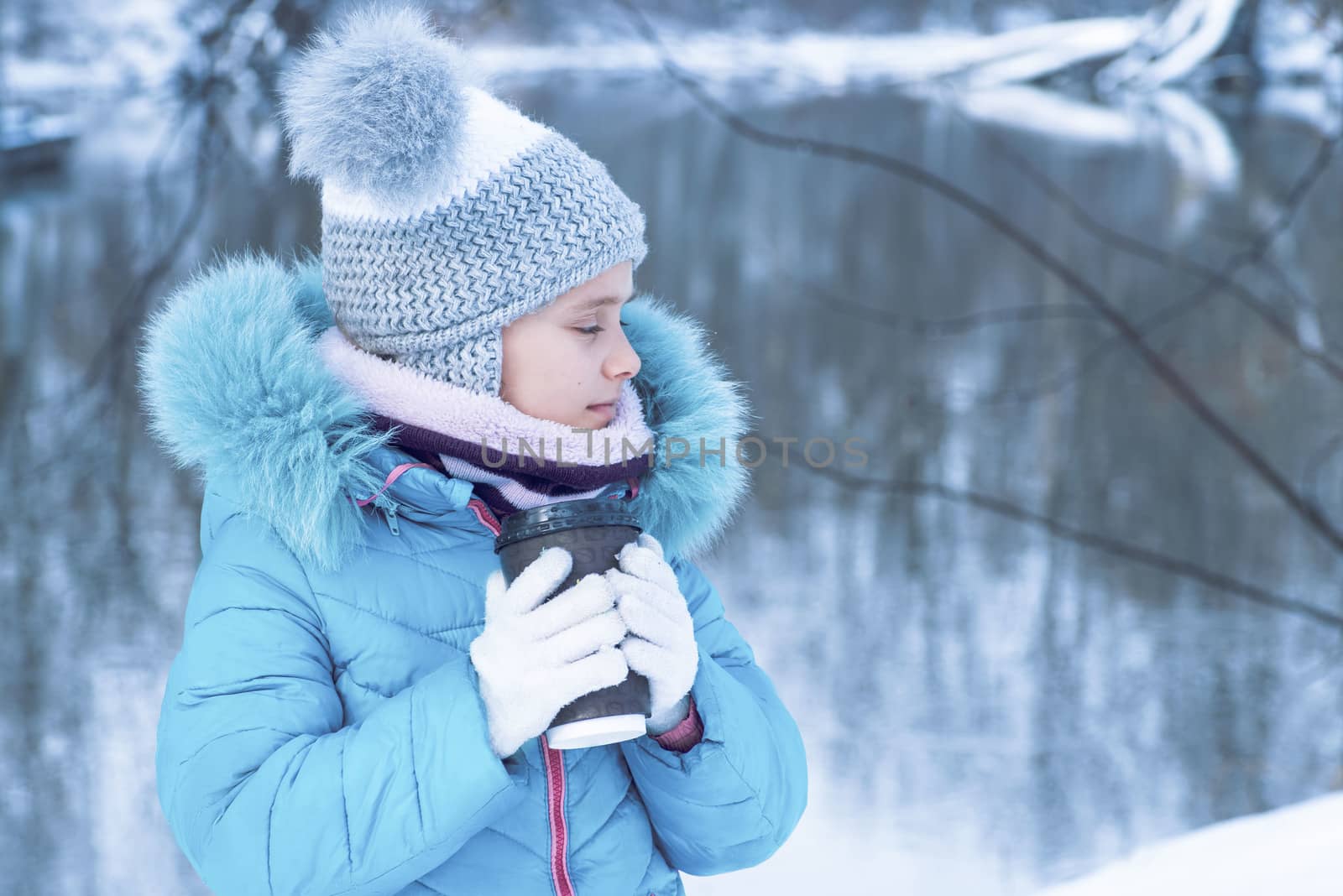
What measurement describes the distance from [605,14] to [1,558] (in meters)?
2.49

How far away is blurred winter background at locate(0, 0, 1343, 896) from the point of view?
85.5 inches

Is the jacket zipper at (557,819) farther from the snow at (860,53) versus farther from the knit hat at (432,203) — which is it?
the snow at (860,53)

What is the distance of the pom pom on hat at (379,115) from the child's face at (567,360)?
0.13 metres

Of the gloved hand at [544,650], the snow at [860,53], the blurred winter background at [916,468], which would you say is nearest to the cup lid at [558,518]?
the gloved hand at [544,650]

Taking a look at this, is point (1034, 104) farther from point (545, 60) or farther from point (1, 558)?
point (1, 558)

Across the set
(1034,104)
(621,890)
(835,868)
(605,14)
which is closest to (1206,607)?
(835,868)

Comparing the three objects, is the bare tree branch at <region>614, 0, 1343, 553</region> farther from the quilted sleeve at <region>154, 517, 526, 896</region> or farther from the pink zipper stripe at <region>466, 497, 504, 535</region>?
the quilted sleeve at <region>154, 517, 526, 896</region>

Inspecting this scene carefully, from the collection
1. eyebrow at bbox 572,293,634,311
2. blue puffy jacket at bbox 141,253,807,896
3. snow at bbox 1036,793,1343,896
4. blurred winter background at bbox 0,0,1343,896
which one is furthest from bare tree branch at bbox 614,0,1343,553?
blue puffy jacket at bbox 141,253,807,896

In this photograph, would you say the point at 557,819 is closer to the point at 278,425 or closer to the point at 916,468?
the point at 278,425

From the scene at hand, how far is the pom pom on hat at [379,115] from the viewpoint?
0.89m

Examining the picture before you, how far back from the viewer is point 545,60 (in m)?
4.74

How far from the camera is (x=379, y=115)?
89 cm

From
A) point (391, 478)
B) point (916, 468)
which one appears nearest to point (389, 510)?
point (391, 478)

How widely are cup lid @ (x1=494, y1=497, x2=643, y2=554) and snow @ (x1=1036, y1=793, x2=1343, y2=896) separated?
0.97m
